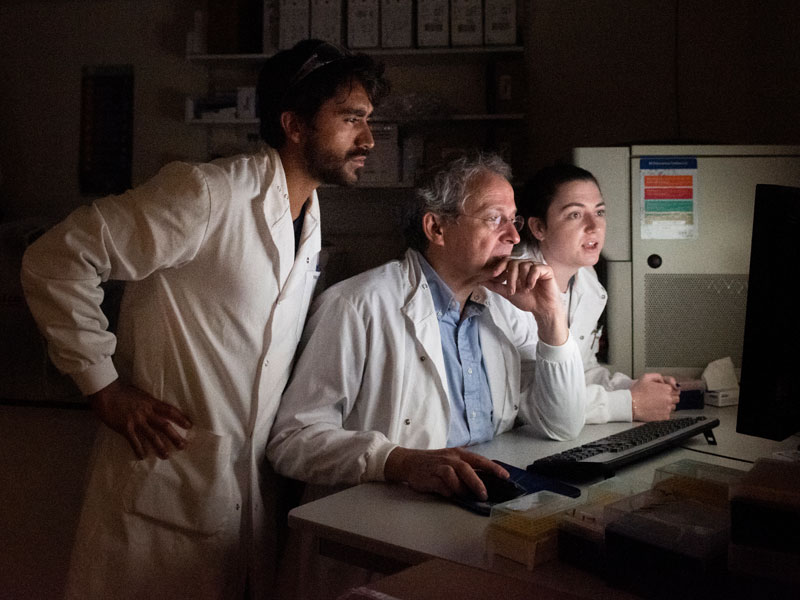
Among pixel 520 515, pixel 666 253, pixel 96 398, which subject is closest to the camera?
pixel 520 515

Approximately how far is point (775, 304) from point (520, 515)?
457 millimetres

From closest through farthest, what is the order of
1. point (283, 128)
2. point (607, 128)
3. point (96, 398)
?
point (96, 398) < point (283, 128) < point (607, 128)

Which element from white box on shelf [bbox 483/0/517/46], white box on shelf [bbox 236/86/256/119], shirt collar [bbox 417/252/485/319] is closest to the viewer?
shirt collar [bbox 417/252/485/319]

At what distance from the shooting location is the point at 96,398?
54.2 inches

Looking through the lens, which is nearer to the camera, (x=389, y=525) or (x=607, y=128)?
(x=389, y=525)

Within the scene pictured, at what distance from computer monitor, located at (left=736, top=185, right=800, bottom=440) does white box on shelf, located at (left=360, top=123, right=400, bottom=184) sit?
7.57ft

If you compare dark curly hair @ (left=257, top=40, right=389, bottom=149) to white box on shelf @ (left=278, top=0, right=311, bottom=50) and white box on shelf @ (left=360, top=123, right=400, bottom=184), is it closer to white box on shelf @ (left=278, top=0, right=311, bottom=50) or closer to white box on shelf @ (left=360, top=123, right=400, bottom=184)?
white box on shelf @ (left=360, top=123, right=400, bottom=184)

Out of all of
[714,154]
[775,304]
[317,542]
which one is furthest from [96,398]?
[714,154]

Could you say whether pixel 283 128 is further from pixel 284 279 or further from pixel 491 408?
pixel 491 408

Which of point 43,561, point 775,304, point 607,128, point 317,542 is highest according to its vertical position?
point 607,128

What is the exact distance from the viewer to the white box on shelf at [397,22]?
10.4 feet

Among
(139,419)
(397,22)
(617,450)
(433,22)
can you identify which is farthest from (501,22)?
(139,419)

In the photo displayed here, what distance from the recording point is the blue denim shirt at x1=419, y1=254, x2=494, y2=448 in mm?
1594

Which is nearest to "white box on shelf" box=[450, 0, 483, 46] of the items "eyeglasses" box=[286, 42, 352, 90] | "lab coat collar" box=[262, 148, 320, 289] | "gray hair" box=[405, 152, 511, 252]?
"gray hair" box=[405, 152, 511, 252]
